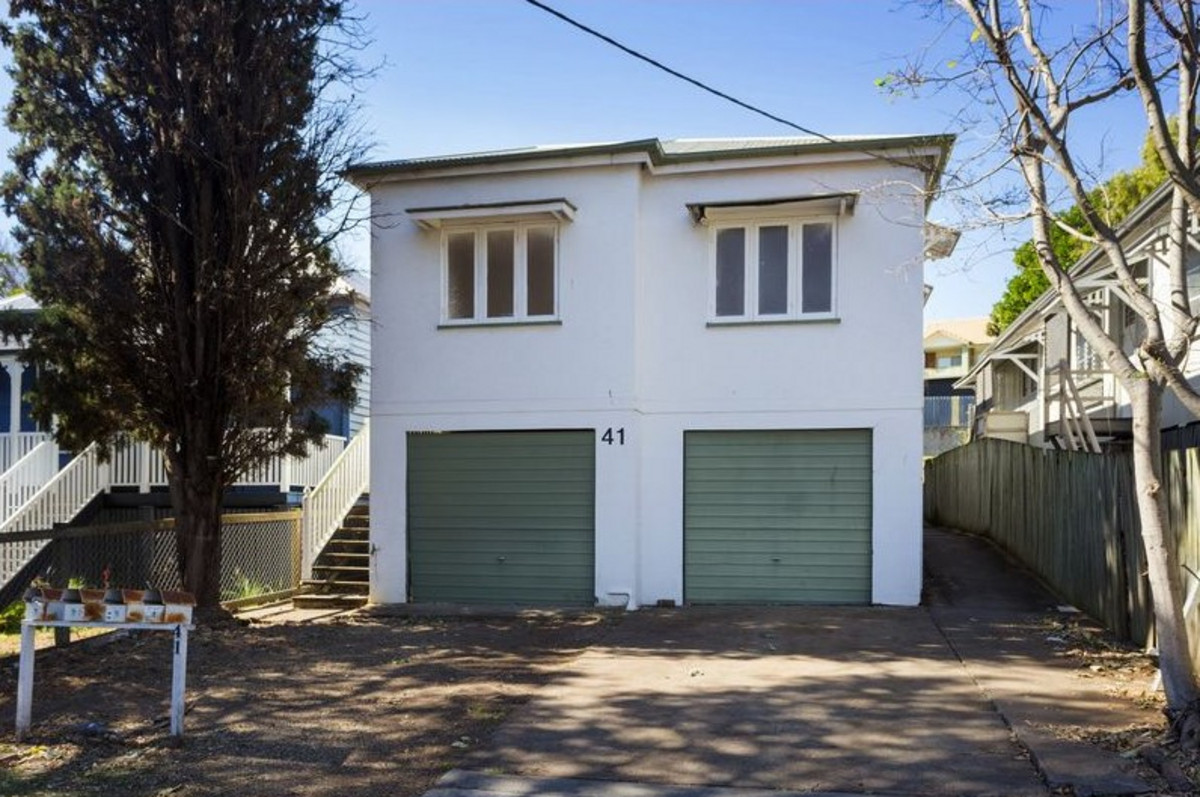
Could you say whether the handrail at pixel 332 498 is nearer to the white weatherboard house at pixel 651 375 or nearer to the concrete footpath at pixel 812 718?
the white weatherboard house at pixel 651 375

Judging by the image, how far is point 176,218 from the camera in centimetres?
1147

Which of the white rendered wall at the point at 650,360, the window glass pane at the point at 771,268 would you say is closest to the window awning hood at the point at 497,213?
the white rendered wall at the point at 650,360

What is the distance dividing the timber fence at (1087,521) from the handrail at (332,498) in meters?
9.21

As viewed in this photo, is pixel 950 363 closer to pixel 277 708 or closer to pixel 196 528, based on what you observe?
pixel 196 528

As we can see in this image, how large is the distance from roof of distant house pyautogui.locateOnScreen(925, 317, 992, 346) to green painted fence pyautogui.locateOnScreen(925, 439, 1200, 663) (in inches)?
1976

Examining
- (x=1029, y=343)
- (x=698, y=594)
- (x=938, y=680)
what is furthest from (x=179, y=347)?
(x=1029, y=343)

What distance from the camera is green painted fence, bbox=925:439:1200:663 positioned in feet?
27.9

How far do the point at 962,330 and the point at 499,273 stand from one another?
60490mm

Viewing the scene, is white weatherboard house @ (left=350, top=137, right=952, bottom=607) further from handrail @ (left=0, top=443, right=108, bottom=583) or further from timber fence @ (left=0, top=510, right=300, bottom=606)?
handrail @ (left=0, top=443, right=108, bottom=583)

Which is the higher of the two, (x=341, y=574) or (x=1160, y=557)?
(x=1160, y=557)

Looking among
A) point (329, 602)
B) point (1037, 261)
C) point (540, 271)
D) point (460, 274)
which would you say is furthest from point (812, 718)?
point (1037, 261)

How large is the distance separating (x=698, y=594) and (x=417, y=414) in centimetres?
441

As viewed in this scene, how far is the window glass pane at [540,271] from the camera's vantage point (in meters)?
13.9

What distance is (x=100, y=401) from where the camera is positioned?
11.9 m
